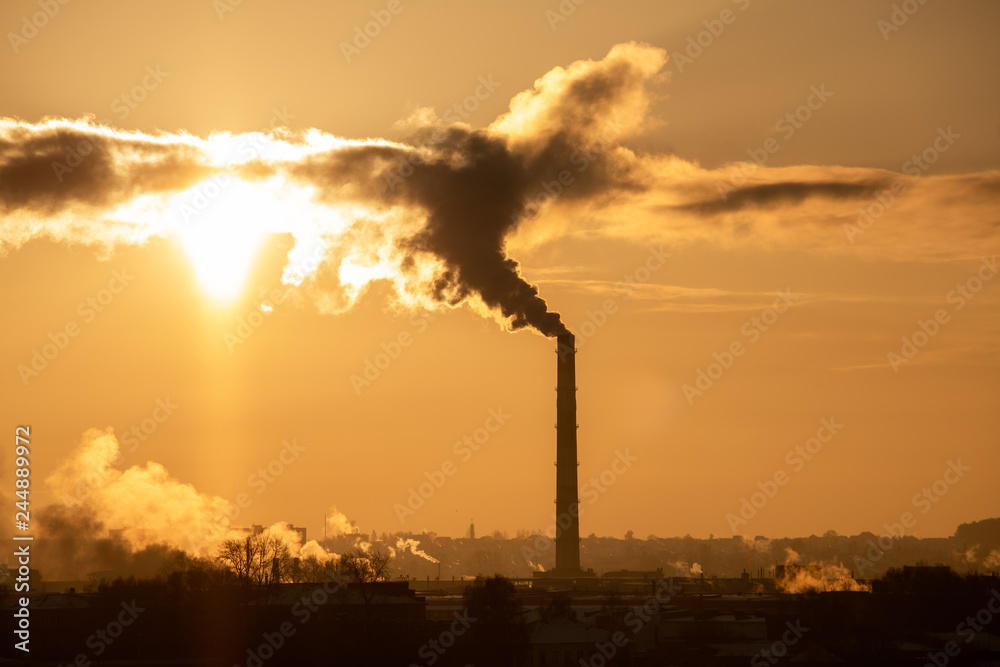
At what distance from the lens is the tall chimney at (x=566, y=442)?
10481 centimetres

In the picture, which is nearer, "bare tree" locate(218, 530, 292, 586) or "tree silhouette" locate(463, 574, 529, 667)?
"tree silhouette" locate(463, 574, 529, 667)

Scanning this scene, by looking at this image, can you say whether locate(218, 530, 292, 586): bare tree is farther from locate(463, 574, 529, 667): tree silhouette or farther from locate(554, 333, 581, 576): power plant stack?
locate(554, 333, 581, 576): power plant stack

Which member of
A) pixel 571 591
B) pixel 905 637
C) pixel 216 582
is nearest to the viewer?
pixel 905 637

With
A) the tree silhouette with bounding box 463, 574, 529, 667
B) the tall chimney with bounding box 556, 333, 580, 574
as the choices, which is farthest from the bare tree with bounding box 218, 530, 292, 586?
the tall chimney with bounding box 556, 333, 580, 574

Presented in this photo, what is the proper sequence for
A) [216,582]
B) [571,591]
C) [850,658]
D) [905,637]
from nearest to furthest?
[850,658] → [905,637] → [216,582] → [571,591]

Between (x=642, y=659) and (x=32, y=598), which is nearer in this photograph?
(x=642, y=659)

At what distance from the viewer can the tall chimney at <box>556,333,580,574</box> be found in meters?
105

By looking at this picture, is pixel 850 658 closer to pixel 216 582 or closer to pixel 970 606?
pixel 970 606

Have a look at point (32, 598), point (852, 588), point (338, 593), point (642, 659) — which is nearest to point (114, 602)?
point (32, 598)

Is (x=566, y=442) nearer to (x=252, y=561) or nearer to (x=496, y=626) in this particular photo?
(x=496, y=626)

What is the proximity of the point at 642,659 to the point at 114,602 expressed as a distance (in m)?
35.2

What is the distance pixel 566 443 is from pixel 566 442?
80 mm

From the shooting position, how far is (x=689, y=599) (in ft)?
337

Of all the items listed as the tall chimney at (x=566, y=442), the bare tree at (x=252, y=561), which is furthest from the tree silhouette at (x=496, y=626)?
the bare tree at (x=252, y=561)
